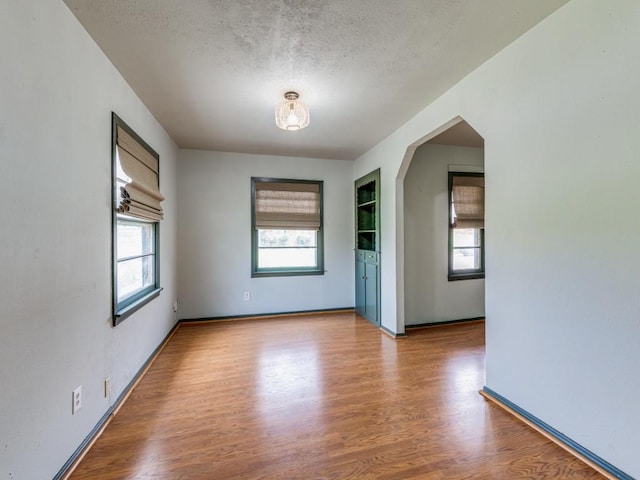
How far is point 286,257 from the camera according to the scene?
4.51 meters

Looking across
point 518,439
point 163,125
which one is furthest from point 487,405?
point 163,125

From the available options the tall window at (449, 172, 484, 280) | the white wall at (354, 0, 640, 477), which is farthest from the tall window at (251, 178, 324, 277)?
the white wall at (354, 0, 640, 477)

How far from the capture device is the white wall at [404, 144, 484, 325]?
3.88 m

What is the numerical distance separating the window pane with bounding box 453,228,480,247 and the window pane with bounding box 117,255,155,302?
382 centimetres

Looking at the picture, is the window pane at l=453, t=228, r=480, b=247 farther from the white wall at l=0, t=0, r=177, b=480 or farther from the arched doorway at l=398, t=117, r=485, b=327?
the white wall at l=0, t=0, r=177, b=480

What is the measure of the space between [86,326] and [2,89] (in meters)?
1.24

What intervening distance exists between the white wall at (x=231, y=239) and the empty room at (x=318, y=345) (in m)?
0.93

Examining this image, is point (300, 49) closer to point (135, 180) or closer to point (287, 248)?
point (135, 180)

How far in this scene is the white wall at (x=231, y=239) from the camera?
411cm

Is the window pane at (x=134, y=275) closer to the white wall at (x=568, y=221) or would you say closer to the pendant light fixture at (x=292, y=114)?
the pendant light fixture at (x=292, y=114)

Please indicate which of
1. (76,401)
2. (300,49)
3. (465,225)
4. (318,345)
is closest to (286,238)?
(318,345)

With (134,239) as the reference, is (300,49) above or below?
above

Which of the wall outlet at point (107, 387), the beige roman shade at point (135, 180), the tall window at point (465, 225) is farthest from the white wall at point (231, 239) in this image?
the wall outlet at point (107, 387)

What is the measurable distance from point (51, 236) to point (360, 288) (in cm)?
370
